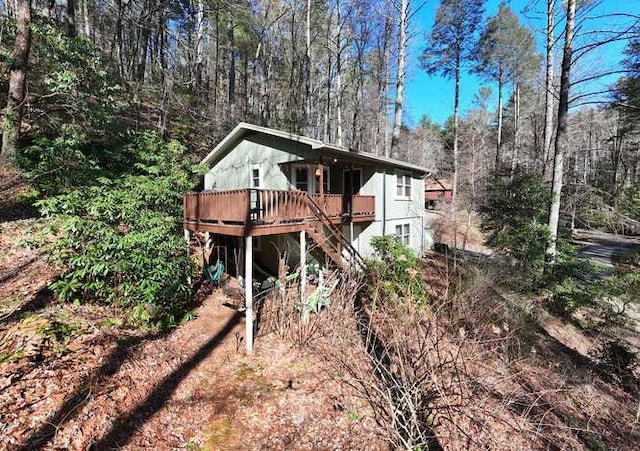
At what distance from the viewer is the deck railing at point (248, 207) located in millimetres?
6949

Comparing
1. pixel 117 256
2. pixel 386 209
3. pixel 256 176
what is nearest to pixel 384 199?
pixel 386 209

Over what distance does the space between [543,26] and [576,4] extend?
2.19 metres

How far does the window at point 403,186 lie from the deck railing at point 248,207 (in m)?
6.36

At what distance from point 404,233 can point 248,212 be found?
33.9 ft

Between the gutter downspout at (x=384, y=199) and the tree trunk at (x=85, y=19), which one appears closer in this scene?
the gutter downspout at (x=384, y=199)

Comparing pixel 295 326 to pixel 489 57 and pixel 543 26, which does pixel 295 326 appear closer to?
pixel 543 26

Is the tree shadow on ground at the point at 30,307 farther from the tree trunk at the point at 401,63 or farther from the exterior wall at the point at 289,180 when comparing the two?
the tree trunk at the point at 401,63

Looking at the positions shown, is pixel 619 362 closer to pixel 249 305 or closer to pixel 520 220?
pixel 520 220

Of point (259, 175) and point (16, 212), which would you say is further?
point (259, 175)

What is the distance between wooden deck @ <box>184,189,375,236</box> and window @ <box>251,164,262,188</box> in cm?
378

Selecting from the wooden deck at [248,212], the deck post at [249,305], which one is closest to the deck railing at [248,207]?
the wooden deck at [248,212]

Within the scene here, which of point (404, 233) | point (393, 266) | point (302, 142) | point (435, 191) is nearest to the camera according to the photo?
point (302, 142)

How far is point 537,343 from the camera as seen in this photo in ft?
29.6

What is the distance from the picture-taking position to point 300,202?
8.30 meters
